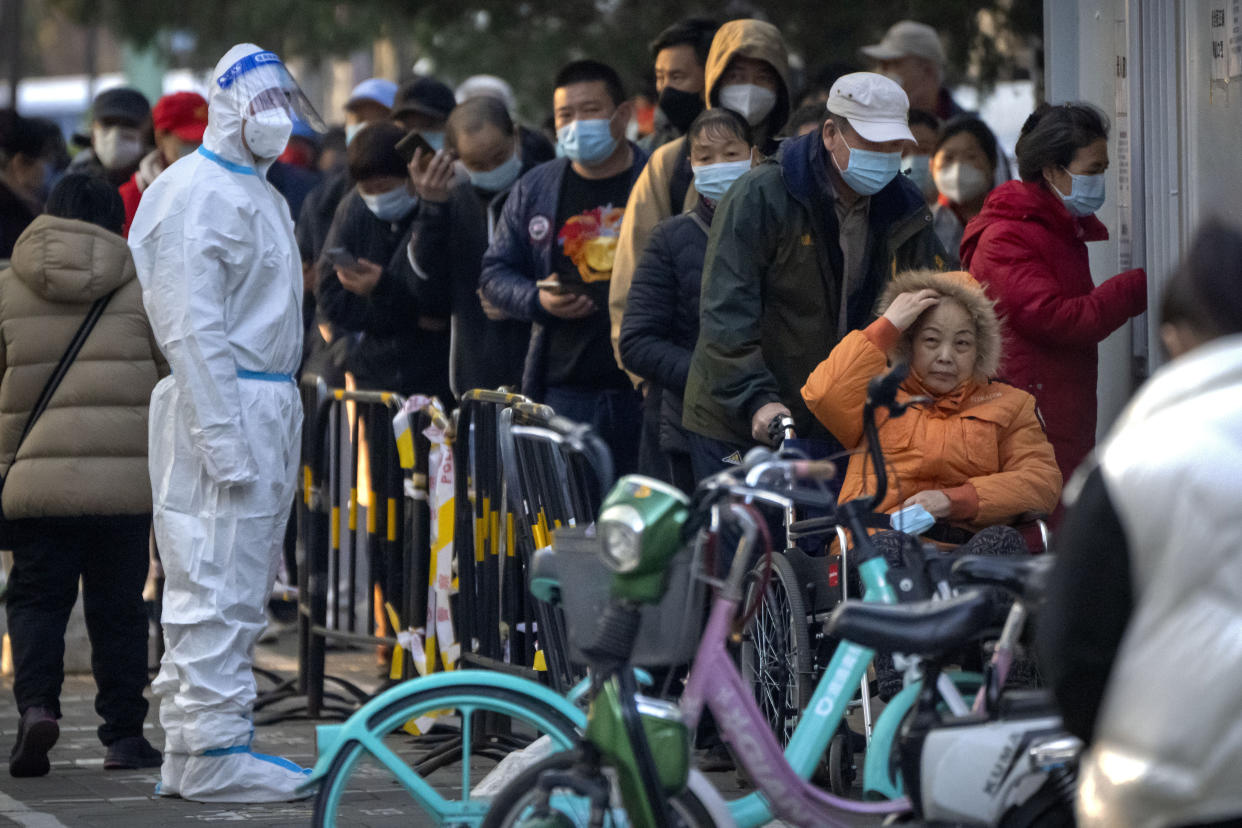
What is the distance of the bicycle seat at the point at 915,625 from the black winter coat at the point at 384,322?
477cm

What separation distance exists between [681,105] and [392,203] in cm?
135

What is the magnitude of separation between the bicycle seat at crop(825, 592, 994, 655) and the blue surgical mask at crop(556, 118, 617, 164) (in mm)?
4260

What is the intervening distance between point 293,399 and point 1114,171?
3135 millimetres

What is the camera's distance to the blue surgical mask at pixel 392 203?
28.9 ft

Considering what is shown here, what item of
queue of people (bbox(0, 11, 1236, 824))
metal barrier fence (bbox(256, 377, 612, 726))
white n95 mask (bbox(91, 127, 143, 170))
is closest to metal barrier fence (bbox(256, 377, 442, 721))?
metal barrier fence (bbox(256, 377, 612, 726))

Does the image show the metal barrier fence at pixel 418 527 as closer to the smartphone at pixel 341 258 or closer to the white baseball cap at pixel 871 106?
the smartphone at pixel 341 258

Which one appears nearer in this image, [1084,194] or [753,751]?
[753,751]

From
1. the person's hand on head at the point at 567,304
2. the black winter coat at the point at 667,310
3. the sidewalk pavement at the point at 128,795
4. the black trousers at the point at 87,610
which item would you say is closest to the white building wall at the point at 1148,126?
the black winter coat at the point at 667,310

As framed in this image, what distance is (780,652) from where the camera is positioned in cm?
620

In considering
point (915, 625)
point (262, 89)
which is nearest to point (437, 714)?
point (915, 625)

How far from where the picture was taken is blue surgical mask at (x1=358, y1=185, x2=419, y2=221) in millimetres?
8805

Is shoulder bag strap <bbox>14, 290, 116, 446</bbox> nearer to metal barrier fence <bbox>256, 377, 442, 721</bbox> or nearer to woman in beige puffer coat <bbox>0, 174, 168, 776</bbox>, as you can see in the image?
woman in beige puffer coat <bbox>0, 174, 168, 776</bbox>

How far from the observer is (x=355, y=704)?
26.9 ft

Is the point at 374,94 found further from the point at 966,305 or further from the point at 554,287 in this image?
the point at 966,305
